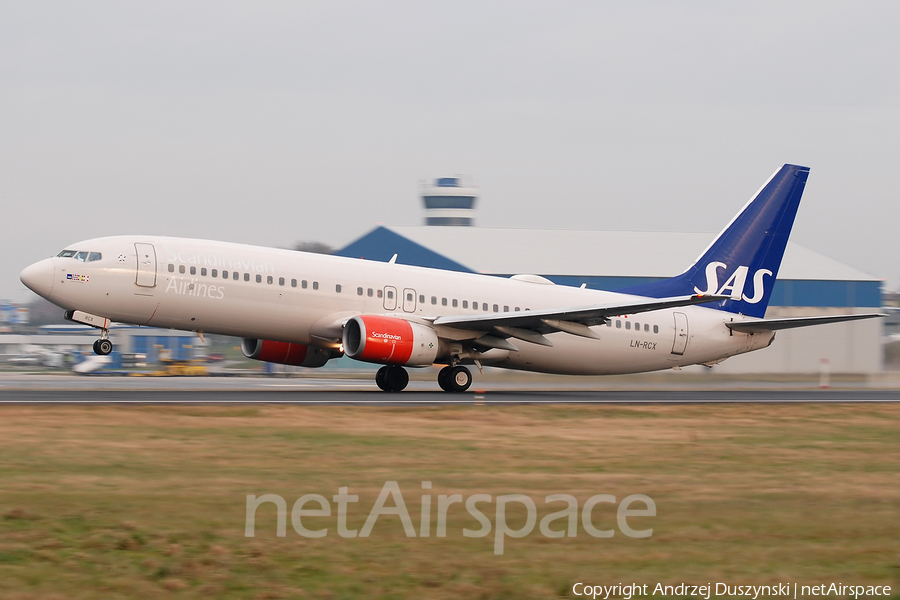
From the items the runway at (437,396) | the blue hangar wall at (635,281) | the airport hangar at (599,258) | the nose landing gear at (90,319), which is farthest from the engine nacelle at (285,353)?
the blue hangar wall at (635,281)

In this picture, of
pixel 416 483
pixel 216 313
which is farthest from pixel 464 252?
pixel 416 483

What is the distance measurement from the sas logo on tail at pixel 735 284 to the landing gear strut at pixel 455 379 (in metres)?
9.50

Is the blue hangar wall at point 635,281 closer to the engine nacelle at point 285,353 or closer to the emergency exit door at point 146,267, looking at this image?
the engine nacelle at point 285,353

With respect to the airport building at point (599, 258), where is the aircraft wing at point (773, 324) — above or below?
below

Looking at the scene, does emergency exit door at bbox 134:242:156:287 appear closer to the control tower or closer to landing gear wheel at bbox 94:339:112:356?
landing gear wheel at bbox 94:339:112:356

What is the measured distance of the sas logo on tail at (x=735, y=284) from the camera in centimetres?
3416

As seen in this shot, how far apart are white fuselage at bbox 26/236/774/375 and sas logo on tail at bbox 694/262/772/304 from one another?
197 cm

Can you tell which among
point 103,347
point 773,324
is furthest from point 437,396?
point 773,324

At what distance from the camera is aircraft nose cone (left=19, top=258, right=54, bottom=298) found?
25469 millimetres

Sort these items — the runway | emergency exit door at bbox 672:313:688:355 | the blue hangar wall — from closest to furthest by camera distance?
1. the runway
2. emergency exit door at bbox 672:313:688:355
3. the blue hangar wall

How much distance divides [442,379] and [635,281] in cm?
3502

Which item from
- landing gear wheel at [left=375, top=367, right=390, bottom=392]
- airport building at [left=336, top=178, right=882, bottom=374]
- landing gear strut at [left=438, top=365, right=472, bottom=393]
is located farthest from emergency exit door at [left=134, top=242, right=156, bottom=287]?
airport building at [left=336, top=178, right=882, bottom=374]

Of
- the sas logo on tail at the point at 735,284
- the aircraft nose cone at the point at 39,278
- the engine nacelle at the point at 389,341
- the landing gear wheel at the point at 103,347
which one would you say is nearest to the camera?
the landing gear wheel at the point at 103,347
